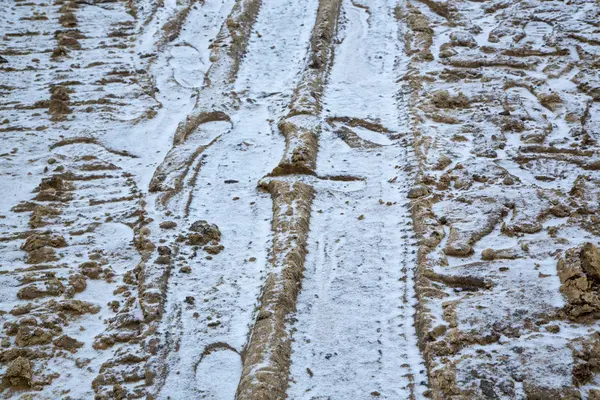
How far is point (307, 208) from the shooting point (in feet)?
16.4

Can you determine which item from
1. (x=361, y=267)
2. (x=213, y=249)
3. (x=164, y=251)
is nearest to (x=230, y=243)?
(x=213, y=249)

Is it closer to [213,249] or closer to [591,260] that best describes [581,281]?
[591,260]

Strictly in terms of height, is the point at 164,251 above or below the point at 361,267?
below

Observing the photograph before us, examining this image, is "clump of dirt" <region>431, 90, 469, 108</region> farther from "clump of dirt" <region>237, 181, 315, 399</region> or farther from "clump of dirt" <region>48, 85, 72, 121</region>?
"clump of dirt" <region>48, 85, 72, 121</region>

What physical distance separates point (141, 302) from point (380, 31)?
5.57 m

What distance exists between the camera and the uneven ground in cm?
366

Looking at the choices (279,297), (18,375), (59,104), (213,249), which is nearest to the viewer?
(18,375)

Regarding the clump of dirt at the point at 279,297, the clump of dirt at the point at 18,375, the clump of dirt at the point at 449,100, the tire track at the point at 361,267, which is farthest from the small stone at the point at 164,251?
the clump of dirt at the point at 449,100

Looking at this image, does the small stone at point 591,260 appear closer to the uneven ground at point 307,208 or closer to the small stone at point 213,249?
the uneven ground at point 307,208

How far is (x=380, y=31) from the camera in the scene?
8.17 metres

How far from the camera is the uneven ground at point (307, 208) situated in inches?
144

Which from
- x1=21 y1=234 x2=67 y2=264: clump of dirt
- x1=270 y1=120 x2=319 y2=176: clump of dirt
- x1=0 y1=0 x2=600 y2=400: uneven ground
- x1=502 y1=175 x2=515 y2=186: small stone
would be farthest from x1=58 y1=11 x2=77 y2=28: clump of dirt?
x1=502 y1=175 x2=515 y2=186: small stone

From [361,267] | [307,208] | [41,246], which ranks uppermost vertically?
[307,208]

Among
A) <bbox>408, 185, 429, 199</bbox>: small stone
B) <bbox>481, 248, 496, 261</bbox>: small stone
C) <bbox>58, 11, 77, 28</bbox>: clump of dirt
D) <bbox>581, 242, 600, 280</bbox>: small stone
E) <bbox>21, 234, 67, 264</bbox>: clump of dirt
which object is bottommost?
<bbox>21, 234, 67, 264</bbox>: clump of dirt
